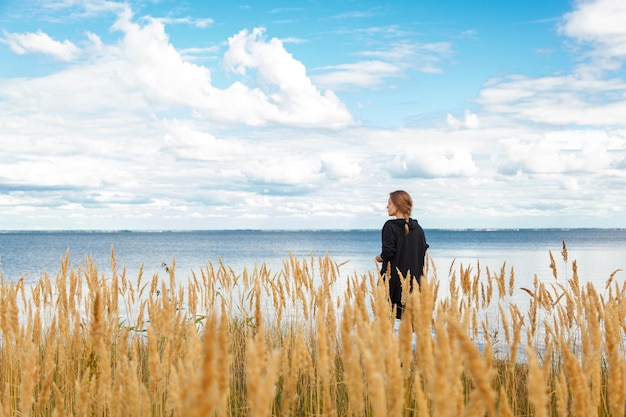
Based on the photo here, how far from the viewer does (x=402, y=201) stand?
678 cm

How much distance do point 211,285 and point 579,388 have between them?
13.0 feet

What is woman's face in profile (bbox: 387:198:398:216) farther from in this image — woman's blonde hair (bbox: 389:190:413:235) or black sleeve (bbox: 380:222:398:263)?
black sleeve (bbox: 380:222:398:263)

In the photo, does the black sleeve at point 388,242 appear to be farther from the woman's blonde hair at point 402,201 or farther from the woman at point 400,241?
the woman's blonde hair at point 402,201

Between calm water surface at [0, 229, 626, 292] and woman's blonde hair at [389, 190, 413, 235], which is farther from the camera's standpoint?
calm water surface at [0, 229, 626, 292]

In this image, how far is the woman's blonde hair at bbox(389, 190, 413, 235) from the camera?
22.2 ft

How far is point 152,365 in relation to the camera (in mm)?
2090

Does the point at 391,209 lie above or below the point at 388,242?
above

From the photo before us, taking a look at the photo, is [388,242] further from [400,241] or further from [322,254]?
[322,254]

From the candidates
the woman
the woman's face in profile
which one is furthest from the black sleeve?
the woman's face in profile

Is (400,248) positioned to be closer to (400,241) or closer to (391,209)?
(400,241)

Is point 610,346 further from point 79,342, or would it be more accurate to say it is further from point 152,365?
point 79,342

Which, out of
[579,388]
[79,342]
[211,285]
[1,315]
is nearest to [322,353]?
[579,388]

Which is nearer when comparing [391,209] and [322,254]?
[391,209]

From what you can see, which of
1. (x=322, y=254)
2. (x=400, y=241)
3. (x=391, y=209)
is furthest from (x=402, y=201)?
(x=322, y=254)
